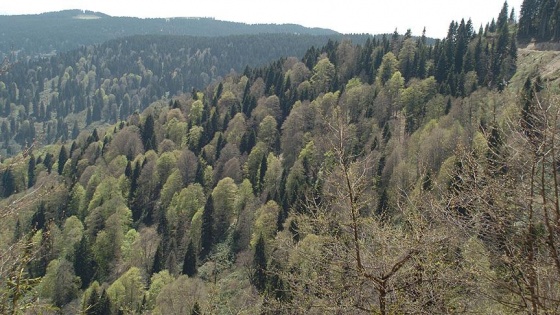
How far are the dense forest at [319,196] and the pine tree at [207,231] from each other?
0.93ft

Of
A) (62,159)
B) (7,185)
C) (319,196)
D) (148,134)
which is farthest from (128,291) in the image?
(7,185)

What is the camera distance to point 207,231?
91.8 metres

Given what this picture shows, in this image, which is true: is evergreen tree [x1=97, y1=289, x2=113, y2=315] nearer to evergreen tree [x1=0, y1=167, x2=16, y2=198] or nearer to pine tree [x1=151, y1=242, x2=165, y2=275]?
pine tree [x1=151, y1=242, x2=165, y2=275]

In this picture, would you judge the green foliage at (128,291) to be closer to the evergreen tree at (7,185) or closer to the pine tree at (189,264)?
the pine tree at (189,264)

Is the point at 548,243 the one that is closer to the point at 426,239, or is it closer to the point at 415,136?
the point at 426,239

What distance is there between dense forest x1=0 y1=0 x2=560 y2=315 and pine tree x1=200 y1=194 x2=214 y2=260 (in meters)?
0.28

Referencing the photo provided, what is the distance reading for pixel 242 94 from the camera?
157 meters

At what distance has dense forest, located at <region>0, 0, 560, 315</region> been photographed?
10.2 metres

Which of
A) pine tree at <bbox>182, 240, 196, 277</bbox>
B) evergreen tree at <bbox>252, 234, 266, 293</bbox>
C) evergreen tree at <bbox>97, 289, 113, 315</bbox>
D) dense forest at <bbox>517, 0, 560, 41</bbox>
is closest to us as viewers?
evergreen tree at <bbox>97, 289, 113, 315</bbox>

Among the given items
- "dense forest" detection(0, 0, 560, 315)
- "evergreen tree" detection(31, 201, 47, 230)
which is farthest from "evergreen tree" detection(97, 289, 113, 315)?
"evergreen tree" detection(31, 201, 47, 230)

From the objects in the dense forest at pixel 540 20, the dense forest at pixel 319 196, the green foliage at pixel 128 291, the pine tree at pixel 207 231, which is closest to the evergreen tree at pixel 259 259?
the dense forest at pixel 319 196

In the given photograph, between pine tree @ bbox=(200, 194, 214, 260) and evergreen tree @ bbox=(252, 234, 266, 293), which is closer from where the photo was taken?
evergreen tree @ bbox=(252, 234, 266, 293)

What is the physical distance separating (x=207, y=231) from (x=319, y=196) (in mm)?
81134

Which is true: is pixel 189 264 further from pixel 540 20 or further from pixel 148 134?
pixel 540 20
